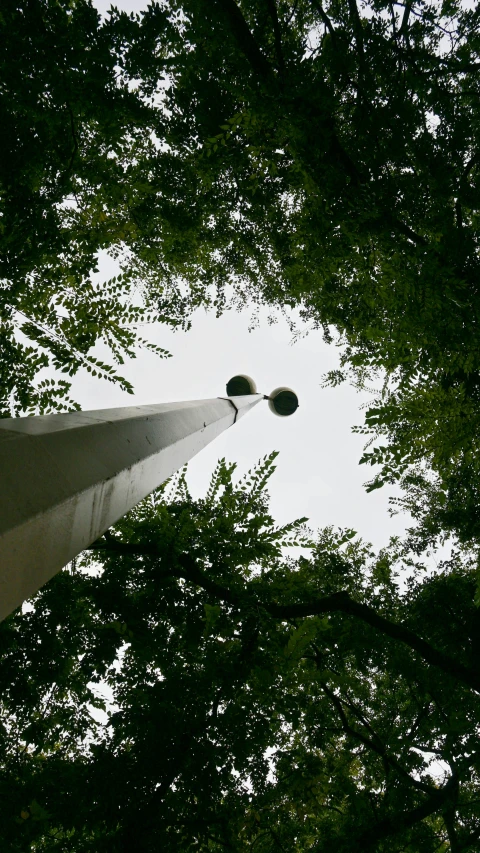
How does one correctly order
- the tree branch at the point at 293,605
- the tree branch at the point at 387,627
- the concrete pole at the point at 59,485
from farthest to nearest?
the tree branch at the point at 293,605, the tree branch at the point at 387,627, the concrete pole at the point at 59,485

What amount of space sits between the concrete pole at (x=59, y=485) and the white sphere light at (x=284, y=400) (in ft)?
39.8

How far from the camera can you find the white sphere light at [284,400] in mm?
14625

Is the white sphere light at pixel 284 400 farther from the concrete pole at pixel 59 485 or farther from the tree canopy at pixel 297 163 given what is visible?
the concrete pole at pixel 59 485

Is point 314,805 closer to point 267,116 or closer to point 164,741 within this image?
point 164,741

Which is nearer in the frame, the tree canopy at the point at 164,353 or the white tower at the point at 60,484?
the white tower at the point at 60,484

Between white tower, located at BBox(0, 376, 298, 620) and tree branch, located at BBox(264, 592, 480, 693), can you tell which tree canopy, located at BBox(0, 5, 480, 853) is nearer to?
tree branch, located at BBox(264, 592, 480, 693)

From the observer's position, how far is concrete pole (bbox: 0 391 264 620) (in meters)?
1.25

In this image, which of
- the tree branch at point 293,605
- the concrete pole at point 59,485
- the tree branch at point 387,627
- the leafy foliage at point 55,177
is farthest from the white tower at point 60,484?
the tree branch at point 387,627

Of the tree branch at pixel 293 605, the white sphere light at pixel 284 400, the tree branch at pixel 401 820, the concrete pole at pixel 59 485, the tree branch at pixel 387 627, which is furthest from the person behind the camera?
the white sphere light at pixel 284 400

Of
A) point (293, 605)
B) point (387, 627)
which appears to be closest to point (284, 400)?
point (293, 605)

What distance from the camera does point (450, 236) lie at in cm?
414

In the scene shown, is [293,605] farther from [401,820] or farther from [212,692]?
[401,820]

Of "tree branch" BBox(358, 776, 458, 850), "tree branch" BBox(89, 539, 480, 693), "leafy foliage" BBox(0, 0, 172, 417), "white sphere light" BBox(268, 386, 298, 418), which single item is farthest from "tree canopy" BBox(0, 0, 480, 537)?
"white sphere light" BBox(268, 386, 298, 418)

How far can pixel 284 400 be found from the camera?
580 inches
